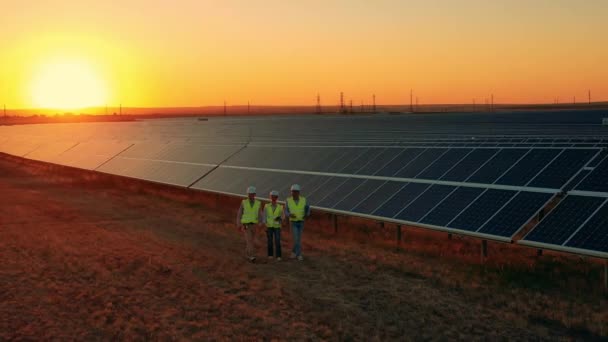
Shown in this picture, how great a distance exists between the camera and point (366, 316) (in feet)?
41.3

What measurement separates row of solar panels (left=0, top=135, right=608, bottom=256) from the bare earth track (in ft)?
4.04

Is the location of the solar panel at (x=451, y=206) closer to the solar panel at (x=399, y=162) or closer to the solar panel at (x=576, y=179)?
the solar panel at (x=576, y=179)

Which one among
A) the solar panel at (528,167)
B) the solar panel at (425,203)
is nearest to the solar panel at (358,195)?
the solar panel at (425,203)

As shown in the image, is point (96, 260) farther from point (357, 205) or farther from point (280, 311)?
point (357, 205)

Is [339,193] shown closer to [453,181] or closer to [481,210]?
[453,181]

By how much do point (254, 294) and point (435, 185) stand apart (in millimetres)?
8695

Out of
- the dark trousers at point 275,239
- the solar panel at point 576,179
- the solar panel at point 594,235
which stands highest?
the solar panel at point 576,179

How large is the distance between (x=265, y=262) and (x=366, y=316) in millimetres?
5701

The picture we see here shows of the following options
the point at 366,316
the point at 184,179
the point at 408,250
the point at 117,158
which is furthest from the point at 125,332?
the point at 117,158

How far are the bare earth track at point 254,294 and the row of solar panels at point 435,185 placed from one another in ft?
4.04

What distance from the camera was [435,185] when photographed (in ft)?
66.8

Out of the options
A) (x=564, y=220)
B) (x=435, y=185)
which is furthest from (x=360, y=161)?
(x=564, y=220)

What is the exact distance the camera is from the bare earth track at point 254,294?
464 inches

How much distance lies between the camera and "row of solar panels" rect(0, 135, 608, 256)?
15.8 m
